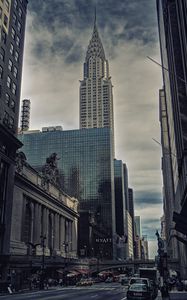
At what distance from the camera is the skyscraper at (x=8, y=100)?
2306 inches

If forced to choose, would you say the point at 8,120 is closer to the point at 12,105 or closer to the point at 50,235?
the point at 12,105

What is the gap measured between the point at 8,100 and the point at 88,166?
13492cm

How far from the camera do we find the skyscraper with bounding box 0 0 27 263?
58.6 metres

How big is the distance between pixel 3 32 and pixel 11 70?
664 centimetres

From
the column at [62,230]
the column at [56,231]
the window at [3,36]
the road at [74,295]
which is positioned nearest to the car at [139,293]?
the road at [74,295]

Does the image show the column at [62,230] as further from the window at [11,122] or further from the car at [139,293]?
the car at [139,293]

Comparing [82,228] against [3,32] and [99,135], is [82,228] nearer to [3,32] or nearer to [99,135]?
[99,135]

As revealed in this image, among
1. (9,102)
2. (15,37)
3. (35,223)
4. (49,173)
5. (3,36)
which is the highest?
(15,37)

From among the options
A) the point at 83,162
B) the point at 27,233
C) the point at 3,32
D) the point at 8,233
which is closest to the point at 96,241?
the point at 83,162

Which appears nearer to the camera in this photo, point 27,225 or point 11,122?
point 11,122

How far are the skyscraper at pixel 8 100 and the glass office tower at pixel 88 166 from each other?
128 meters

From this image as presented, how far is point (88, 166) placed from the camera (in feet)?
639

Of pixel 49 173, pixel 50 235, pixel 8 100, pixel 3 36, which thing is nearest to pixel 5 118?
pixel 8 100

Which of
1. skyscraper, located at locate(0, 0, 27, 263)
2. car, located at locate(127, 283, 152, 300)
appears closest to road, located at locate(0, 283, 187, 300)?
car, located at locate(127, 283, 152, 300)
